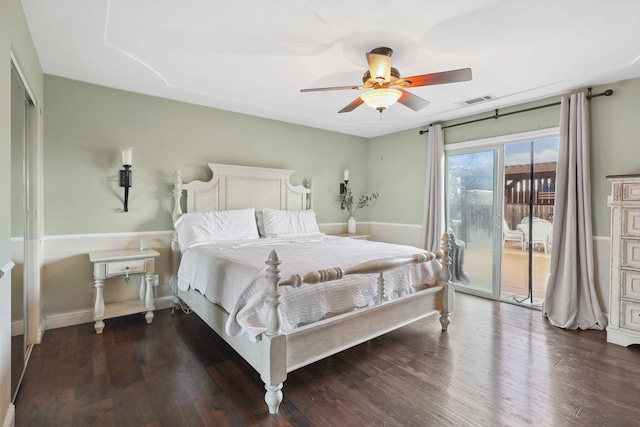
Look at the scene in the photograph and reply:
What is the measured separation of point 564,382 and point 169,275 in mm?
3856

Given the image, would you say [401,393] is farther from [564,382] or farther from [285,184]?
[285,184]

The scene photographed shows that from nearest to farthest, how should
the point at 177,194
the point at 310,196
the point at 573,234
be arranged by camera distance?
the point at 573,234 < the point at 177,194 < the point at 310,196

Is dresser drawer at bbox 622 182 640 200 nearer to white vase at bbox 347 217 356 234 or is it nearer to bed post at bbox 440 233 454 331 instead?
bed post at bbox 440 233 454 331

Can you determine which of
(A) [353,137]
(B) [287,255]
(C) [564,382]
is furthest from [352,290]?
(A) [353,137]

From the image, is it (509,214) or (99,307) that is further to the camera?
(509,214)

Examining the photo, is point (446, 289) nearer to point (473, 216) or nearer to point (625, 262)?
point (625, 262)

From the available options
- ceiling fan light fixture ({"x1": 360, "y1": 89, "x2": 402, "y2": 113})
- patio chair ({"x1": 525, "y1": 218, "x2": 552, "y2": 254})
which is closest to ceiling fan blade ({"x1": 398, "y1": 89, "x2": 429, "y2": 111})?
ceiling fan light fixture ({"x1": 360, "y1": 89, "x2": 402, "y2": 113})

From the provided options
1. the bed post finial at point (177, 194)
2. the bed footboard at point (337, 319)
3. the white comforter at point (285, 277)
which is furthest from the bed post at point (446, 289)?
the bed post finial at point (177, 194)

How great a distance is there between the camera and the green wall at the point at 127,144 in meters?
3.13

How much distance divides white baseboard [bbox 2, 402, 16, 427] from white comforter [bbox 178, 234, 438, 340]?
115 cm

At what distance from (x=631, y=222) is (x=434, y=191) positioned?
2205mm

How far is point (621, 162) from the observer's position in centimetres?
313

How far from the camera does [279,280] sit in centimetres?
186

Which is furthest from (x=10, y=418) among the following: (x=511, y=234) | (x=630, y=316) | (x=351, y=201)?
(x=511, y=234)
